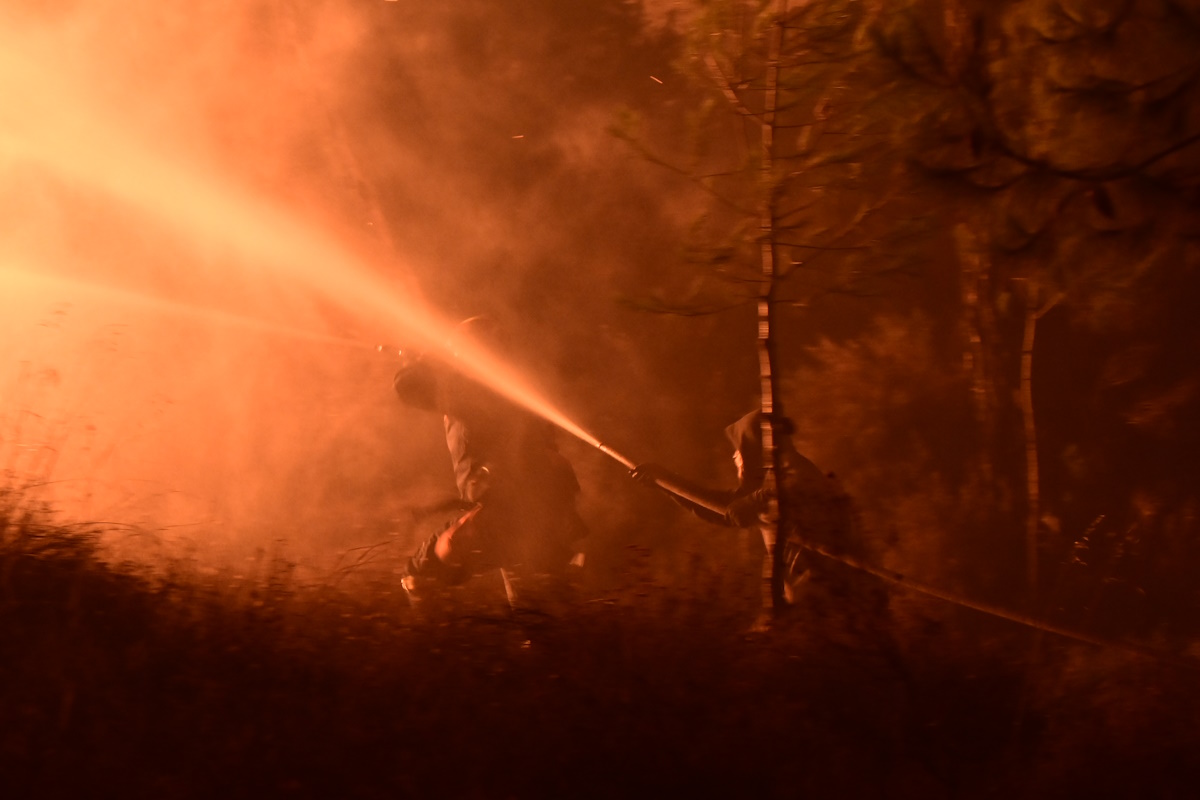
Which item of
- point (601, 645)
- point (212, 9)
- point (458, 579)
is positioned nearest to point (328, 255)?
point (212, 9)

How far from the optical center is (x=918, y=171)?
4965mm

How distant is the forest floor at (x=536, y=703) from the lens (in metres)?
4.26

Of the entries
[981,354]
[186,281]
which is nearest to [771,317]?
[981,354]

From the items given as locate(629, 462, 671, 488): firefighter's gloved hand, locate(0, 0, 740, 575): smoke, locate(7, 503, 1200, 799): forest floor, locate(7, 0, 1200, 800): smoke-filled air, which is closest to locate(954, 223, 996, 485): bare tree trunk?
locate(7, 0, 1200, 800): smoke-filled air

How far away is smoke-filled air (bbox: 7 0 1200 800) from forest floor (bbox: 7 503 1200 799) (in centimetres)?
2

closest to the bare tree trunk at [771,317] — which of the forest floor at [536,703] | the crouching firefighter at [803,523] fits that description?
the crouching firefighter at [803,523]

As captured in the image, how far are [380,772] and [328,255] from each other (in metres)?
5.56

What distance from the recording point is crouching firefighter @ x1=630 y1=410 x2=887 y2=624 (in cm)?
496

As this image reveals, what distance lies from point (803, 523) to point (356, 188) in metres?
5.20

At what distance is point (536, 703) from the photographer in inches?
177

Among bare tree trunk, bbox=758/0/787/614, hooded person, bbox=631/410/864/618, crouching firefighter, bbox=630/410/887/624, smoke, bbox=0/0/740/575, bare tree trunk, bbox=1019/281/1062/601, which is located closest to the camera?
crouching firefighter, bbox=630/410/887/624

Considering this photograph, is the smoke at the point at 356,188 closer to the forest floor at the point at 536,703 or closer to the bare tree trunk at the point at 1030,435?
the bare tree trunk at the point at 1030,435

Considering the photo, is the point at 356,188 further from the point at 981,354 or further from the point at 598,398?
the point at 981,354

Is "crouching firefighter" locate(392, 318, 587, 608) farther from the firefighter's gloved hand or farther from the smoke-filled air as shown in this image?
the firefighter's gloved hand
